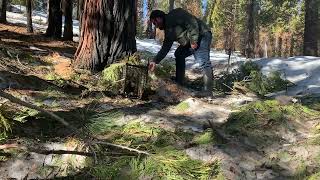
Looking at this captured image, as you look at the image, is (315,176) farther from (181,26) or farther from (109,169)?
(181,26)

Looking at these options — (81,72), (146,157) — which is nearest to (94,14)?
(81,72)

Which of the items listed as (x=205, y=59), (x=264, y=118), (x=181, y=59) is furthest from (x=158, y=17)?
(x=264, y=118)

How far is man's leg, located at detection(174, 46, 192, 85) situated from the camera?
715 centimetres

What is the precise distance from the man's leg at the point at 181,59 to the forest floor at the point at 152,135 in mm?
1012

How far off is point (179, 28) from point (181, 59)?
3.26 feet

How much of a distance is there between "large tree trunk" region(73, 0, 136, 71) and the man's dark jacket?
0.98 metres

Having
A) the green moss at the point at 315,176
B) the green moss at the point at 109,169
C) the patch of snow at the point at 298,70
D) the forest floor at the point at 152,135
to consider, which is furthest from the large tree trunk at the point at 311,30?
the green moss at the point at 109,169

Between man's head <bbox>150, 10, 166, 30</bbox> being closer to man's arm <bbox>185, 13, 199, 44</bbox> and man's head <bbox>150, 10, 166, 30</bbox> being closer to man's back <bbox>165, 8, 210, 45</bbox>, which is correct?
man's back <bbox>165, 8, 210, 45</bbox>

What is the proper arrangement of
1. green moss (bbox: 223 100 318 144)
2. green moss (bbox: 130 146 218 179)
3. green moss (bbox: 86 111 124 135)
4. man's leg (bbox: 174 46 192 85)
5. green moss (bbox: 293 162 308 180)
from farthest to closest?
man's leg (bbox: 174 46 192 85)
green moss (bbox: 223 100 318 144)
green moss (bbox: 86 111 124 135)
green moss (bbox: 293 162 308 180)
green moss (bbox: 130 146 218 179)

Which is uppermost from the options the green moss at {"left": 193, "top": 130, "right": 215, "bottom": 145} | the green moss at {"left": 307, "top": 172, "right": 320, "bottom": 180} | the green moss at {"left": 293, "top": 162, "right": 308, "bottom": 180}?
the green moss at {"left": 193, "top": 130, "right": 215, "bottom": 145}

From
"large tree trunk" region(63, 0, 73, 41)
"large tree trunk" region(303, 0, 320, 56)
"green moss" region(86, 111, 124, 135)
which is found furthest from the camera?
"large tree trunk" region(303, 0, 320, 56)

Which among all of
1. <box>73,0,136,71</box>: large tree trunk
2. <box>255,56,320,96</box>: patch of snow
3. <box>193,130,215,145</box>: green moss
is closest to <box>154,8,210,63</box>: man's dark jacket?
<box>73,0,136,71</box>: large tree trunk

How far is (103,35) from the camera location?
7.07 meters

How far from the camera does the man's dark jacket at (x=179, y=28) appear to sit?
6.31 metres
